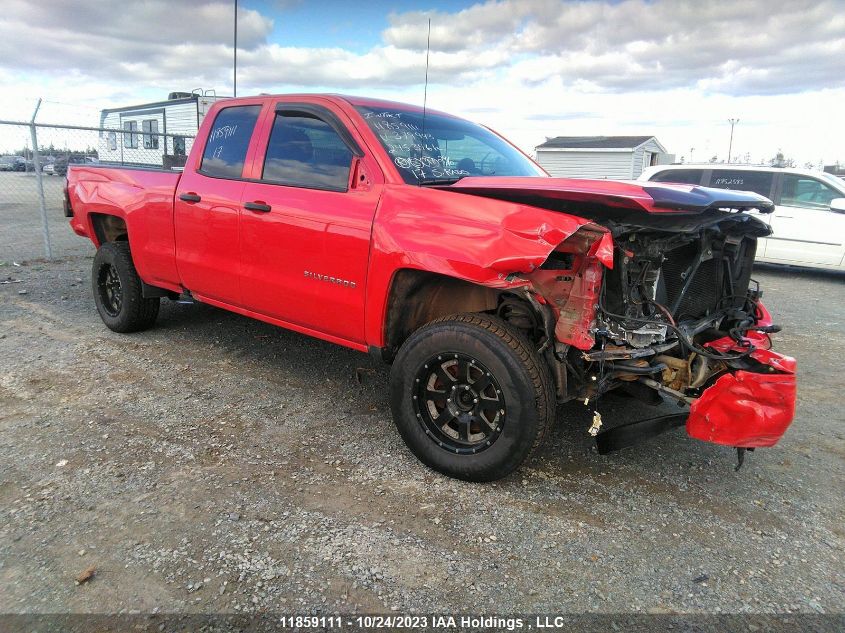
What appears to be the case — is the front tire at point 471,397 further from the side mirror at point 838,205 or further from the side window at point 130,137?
the side window at point 130,137

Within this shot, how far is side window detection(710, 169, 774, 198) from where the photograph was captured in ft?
31.6

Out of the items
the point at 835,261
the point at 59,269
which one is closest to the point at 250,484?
the point at 59,269

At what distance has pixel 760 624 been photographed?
86.1 inches

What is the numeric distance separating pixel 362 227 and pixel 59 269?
22.5ft

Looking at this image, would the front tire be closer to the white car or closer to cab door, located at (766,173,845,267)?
the white car

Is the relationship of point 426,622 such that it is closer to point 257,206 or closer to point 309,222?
point 309,222

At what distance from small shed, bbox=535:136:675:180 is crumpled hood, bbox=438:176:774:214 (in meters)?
25.4

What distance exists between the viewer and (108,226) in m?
5.38

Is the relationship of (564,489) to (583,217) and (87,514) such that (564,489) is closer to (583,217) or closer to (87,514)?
(583,217)

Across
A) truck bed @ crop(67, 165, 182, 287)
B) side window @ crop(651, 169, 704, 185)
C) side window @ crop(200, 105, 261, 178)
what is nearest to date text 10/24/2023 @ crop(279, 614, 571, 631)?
side window @ crop(200, 105, 261, 178)

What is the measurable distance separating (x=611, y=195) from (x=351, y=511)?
1890 mm

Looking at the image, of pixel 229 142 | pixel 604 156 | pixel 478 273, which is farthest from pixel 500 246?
pixel 604 156

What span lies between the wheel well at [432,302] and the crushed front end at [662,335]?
295 mm

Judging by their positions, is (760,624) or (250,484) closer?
(760,624)
